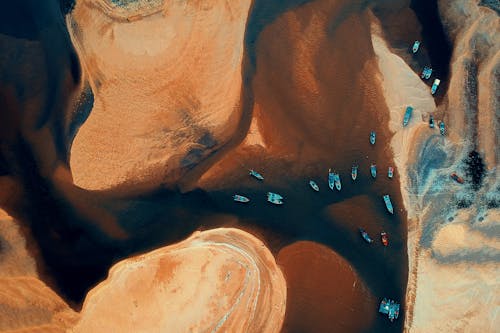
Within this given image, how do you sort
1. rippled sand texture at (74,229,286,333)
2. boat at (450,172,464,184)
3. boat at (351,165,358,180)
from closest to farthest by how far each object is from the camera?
1. rippled sand texture at (74,229,286,333)
2. boat at (351,165,358,180)
3. boat at (450,172,464,184)

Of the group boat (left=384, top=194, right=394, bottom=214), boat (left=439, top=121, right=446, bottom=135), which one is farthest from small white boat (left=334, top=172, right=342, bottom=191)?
boat (left=439, top=121, right=446, bottom=135)

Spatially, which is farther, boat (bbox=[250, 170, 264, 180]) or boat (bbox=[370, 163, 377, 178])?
boat (bbox=[370, 163, 377, 178])

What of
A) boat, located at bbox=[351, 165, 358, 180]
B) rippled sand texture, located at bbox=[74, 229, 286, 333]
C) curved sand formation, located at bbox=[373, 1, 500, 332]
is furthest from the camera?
boat, located at bbox=[351, 165, 358, 180]

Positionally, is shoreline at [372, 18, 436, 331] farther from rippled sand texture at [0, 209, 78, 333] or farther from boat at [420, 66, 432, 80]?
rippled sand texture at [0, 209, 78, 333]

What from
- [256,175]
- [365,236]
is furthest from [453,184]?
[256,175]

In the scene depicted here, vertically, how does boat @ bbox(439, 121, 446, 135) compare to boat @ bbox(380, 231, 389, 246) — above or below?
above

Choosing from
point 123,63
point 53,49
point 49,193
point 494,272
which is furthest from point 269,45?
point 494,272

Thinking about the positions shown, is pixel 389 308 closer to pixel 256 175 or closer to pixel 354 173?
pixel 354 173

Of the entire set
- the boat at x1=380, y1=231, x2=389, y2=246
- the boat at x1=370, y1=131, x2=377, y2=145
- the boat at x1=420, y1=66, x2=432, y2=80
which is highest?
the boat at x1=420, y1=66, x2=432, y2=80
